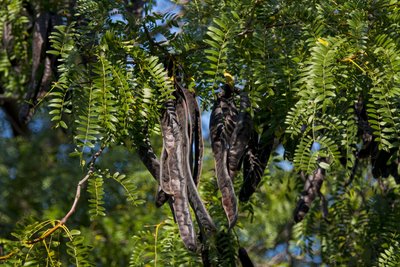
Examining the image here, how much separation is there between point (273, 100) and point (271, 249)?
14.1 ft

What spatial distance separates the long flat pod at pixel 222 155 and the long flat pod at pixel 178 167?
114mm

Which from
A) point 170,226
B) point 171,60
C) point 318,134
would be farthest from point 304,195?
point 171,60

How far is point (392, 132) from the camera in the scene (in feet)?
7.49

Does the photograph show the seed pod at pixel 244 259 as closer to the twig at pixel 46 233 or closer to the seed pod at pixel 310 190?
the seed pod at pixel 310 190

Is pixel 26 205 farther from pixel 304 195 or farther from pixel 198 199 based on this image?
pixel 198 199

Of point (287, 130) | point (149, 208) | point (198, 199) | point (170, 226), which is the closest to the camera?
point (198, 199)

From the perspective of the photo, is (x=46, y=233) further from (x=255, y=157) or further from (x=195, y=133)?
(x=255, y=157)

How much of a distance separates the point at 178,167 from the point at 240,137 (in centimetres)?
24

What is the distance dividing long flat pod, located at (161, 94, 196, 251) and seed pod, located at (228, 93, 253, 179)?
147mm

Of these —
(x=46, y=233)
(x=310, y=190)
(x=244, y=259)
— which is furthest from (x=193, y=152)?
(x=310, y=190)

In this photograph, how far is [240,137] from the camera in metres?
2.28

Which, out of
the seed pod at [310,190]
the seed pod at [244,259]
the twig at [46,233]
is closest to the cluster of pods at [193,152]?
the twig at [46,233]

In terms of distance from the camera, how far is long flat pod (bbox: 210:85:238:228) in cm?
218

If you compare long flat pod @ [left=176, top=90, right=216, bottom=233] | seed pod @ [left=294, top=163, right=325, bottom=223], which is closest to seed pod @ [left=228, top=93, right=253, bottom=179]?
long flat pod @ [left=176, top=90, right=216, bottom=233]
